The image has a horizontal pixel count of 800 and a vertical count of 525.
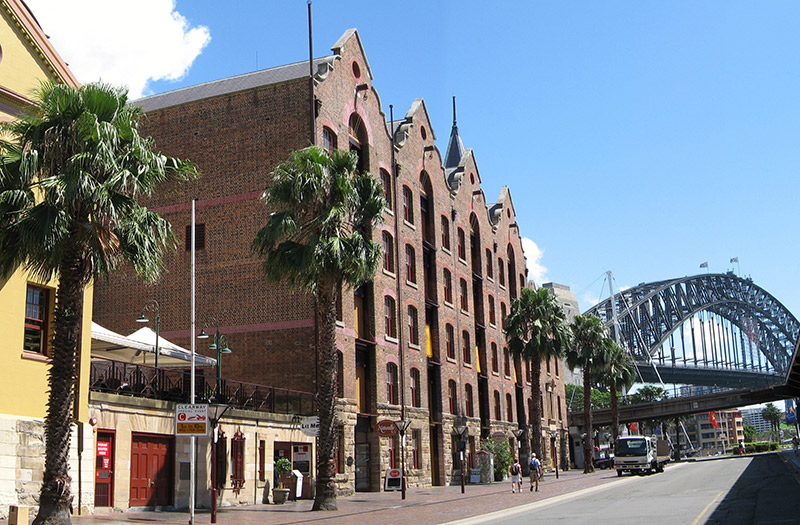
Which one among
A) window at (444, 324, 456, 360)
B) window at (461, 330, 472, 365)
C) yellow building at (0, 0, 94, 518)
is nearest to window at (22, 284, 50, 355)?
yellow building at (0, 0, 94, 518)

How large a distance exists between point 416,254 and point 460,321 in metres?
8.85

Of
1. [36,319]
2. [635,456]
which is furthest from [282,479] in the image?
[635,456]

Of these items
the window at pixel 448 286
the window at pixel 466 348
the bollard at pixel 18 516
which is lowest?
the bollard at pixel 18 516

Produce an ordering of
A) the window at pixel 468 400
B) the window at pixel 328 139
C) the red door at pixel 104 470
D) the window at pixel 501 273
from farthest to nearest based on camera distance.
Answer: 1. the window at pixel 501 273
2. the window at pixel 468 400
3. the window at pixel 328 139
4. the red door at pixel 104 470

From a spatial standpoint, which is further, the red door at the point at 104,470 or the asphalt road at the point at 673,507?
the red door at the point at 104,470

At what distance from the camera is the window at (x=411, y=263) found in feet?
160

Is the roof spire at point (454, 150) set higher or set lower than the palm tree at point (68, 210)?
higher

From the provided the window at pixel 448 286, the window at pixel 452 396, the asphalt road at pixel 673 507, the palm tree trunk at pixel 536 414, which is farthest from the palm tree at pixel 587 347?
the asphalt road at pixel 673 507

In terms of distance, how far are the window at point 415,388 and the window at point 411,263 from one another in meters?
5.55

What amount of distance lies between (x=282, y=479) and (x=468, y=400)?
25.3 meters

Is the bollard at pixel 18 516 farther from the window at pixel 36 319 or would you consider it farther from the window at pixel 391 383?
the window at pixel 391 383

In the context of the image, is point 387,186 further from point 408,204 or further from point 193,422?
point 193,422

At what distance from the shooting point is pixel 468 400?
56.4m

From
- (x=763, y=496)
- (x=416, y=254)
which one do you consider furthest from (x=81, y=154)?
(x=416, y=254)
